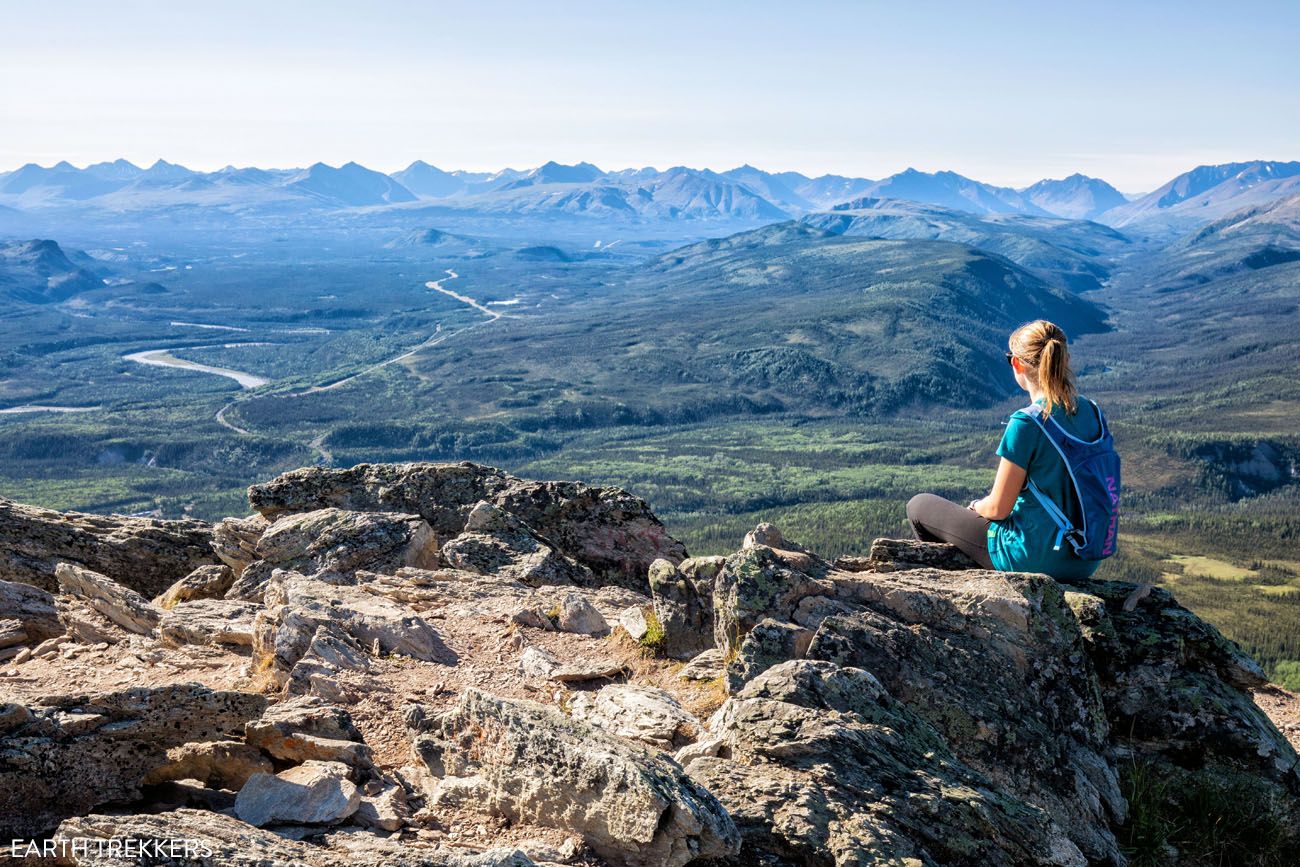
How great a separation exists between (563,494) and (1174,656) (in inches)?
455

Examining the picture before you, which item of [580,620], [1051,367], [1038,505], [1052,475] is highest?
[1051,367]

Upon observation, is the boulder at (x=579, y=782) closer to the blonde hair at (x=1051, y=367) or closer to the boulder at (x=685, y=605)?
the boulder at (x=685, y=605)

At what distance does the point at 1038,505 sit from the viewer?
10.7 meters

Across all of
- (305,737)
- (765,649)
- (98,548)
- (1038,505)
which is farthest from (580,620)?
(98,548)

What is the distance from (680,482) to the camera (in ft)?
554

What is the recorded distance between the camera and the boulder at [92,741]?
24.8 feet

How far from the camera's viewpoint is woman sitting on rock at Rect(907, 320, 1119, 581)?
10.2 meters

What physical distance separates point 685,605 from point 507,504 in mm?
7225

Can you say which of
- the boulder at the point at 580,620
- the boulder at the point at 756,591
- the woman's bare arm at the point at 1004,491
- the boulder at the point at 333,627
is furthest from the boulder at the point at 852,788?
the boulder at the point at 333,627

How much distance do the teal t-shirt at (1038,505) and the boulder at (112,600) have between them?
1190cm

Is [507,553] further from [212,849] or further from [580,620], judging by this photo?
[212,849]

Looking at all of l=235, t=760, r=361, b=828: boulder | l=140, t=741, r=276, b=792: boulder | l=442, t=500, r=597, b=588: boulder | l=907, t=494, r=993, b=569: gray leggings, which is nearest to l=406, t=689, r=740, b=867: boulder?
l=235, t=760, r=361, b=828: boulder

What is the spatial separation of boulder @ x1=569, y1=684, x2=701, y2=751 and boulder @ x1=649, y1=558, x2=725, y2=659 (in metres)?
1.57

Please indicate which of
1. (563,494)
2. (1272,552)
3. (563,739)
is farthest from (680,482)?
(563,739)
